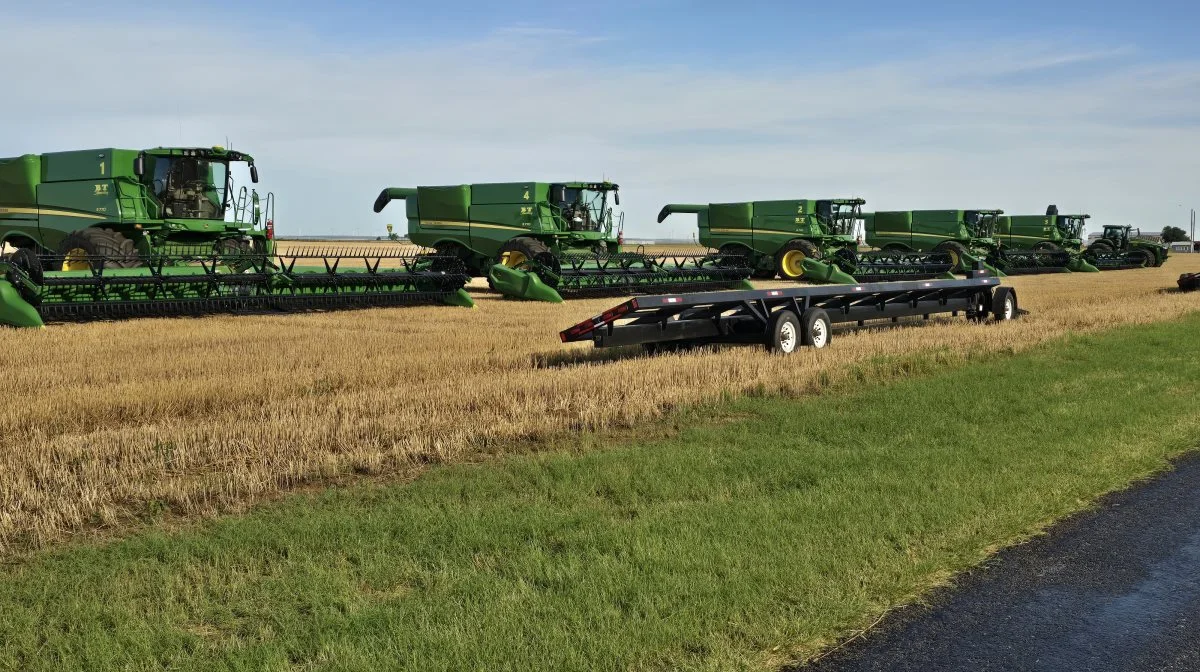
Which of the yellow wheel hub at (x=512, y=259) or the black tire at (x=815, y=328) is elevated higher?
the yellow wheel hub at (x=512, y=259)

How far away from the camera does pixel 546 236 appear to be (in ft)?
74.0

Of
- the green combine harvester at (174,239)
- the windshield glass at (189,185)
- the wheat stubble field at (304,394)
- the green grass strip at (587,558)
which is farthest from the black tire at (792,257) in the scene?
the green grass strip at (587,558)

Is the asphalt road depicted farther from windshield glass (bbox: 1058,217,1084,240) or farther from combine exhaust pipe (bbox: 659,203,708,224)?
windshield glass (bbox: 1058,217,1084,240)

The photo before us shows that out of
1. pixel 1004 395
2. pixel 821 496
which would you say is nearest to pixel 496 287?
pixel 1004 395

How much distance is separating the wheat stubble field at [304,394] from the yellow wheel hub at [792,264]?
13.5 m

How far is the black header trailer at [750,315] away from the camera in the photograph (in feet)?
32.3

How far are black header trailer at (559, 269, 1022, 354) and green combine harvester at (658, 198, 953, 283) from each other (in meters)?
13.0

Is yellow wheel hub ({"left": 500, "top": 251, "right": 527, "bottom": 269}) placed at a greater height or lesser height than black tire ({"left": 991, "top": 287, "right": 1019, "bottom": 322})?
greater

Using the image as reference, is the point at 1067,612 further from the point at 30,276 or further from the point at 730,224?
the point at 730,224

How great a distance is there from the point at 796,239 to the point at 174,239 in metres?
16.6

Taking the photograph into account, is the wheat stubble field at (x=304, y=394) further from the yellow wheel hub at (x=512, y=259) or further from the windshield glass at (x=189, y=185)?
the yellow wheel hub at (x=512, y=259)

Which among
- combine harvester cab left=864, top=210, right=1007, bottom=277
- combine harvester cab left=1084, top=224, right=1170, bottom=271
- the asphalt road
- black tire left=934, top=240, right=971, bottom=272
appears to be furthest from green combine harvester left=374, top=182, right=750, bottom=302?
combine harvester cab left=1084, top=224, right=1170, bottom=271

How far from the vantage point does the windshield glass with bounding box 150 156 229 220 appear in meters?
17.7

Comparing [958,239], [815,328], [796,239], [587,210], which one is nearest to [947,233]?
[958,239]
